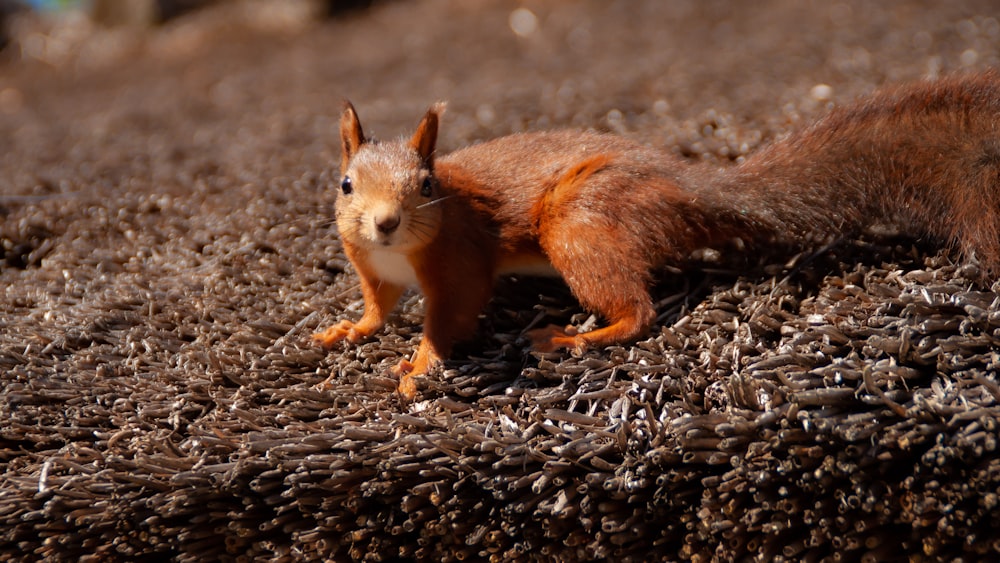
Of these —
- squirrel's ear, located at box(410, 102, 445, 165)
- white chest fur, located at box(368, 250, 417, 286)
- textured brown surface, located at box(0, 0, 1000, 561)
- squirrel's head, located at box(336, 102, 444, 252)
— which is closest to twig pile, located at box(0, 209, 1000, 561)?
textured brown surface, located at box(0, 0, 1000, 561)

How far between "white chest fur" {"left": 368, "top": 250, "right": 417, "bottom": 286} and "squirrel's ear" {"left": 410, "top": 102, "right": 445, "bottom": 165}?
0.23m

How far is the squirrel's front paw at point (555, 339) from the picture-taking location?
181 cm

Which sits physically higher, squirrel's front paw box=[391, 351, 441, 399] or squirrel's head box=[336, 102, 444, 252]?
squirrel's head box=[336, 102, 444, 252]

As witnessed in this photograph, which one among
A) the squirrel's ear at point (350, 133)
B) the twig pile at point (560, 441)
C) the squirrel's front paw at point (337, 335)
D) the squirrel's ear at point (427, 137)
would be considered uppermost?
the squirrel's ear at point (350, 133)

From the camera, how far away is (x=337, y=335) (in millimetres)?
1994

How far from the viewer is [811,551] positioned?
152cm

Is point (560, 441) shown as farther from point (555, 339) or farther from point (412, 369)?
point (412, 369)

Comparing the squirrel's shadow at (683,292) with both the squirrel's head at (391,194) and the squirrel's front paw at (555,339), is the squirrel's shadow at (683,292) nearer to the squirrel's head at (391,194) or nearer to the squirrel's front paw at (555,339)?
the squirrel's front paw at (555,339)

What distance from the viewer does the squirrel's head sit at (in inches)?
68.1

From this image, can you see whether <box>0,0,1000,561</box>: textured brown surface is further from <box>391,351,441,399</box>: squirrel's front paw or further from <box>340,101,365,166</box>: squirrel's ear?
<box>340,101,365,166</box>: squirrel's ear

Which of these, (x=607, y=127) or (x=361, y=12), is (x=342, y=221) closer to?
(x=607, y=127)

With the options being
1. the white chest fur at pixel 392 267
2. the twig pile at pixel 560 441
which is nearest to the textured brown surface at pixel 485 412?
→ the twig pile at pixel 560 441

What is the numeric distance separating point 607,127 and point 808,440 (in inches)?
75.5

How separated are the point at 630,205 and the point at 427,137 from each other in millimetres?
481
